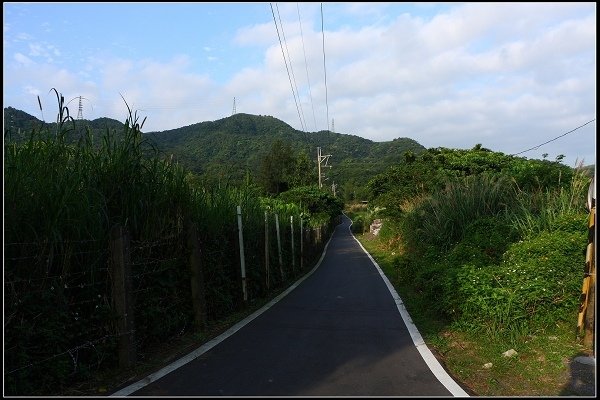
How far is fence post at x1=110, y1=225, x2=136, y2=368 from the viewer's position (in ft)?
18.7

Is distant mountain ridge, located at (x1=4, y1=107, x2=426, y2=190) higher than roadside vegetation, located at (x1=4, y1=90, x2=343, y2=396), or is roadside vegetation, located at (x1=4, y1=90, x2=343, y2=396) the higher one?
distant mountain ridge, located at (x1=4, y1=107, x2=426, y2=190)

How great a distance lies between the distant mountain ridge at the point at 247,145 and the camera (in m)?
8.42

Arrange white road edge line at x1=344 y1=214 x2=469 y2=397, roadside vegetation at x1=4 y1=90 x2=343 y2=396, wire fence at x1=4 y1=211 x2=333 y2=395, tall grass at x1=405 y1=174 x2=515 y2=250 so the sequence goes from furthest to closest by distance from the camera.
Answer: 1. tall grass at x1=405 y1=174 x2=515 y2=250
2. white road edge line at x1=344 y1=214 x2=469 y2=397
3. roadside vegetation at x1=4 y1=90 x2=343 y2=396
4. wire fence at x1=4 y1=211 x2=333 y2=395

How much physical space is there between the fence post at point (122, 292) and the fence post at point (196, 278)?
1.98m

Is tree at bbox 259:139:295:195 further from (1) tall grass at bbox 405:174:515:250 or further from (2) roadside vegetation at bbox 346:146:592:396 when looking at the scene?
(2) roadside vegetation at bbox 346:146:592:396

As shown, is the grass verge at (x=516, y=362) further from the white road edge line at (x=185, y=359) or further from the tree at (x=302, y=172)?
the tree at (x=302, y=172)

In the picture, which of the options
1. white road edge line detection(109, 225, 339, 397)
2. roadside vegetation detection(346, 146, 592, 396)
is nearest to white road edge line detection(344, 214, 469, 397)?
roadside vegetation detection(346, 146, 592, 396)

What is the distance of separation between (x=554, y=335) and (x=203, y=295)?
17.2ft

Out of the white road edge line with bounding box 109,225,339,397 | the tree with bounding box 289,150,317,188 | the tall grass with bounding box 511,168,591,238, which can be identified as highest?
the tree with bounding box 289,150,317,188

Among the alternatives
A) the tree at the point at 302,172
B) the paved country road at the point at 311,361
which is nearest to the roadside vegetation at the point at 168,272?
the paved country road at the point at 311,361

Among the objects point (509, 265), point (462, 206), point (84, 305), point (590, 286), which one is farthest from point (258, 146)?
point (84, 305)

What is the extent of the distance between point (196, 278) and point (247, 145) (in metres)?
49.6

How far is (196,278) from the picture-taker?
7883 mm

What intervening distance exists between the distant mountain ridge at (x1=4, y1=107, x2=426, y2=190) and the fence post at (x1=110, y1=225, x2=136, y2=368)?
1617 millimetres
